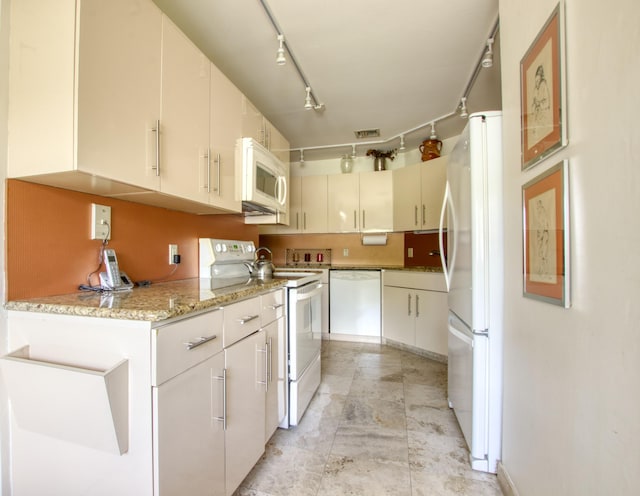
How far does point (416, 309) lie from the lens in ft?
9.95

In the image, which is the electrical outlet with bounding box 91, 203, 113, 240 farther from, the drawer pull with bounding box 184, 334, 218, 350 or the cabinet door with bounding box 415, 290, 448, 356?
the cabinet door with bounding box 415, 290, 448, 356

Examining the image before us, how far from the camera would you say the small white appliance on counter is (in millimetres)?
1711

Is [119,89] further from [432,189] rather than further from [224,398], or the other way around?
[432,189]

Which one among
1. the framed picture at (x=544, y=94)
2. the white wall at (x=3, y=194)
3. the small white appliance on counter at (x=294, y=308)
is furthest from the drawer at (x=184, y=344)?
the framed picture at (x=544, y=94)

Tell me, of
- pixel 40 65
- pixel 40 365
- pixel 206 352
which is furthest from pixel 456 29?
pixel 40 365

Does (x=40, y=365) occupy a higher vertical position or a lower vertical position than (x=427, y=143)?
lower

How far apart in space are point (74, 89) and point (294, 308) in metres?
1.35

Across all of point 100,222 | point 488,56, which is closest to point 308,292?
point 100,222

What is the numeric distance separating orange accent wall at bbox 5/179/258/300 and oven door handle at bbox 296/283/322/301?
29.7 inches

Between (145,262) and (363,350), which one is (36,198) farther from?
(363,350)

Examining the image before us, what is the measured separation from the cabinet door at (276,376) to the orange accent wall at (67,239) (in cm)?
71

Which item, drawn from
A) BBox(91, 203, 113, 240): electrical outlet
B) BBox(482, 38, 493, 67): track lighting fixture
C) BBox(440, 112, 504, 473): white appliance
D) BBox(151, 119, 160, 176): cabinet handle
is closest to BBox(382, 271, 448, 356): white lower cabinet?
BBox(440, 112, 504, 473): white appliance

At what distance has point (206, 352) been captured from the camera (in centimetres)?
99

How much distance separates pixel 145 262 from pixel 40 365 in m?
0.75
